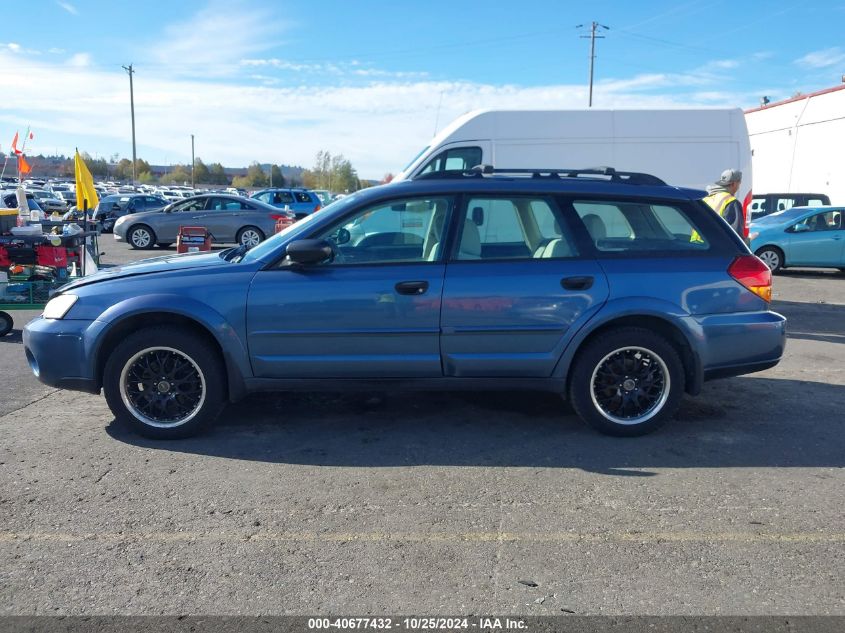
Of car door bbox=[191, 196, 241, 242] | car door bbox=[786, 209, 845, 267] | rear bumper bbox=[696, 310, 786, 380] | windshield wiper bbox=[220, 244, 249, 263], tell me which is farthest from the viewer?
car door bbox=[191, 196, 241, 242]

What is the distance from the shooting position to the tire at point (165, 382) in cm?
461

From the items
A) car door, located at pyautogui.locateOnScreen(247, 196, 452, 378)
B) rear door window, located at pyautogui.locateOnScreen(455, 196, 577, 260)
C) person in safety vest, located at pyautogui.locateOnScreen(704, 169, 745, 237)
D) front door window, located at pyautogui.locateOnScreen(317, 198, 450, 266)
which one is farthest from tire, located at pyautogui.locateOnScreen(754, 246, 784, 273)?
car door, located at pyautogui.locateOnScreen(247, 196, 452, 378)

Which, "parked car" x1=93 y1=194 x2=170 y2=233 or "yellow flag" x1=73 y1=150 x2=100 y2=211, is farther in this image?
"parked car" x1=93 y1=194 x2=170 y2=233

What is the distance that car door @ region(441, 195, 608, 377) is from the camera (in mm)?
4625

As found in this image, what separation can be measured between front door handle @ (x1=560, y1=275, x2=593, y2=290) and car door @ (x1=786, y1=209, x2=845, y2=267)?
12016 millimetres

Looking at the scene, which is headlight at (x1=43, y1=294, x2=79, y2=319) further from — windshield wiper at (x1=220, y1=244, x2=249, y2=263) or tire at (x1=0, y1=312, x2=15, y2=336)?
tire at (x1=0, y1=312, x2=15, y2=336)

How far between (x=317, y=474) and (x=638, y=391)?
2201mm

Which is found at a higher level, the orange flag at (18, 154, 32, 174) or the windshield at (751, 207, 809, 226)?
the orange flag at (18, 154, 32, 174)

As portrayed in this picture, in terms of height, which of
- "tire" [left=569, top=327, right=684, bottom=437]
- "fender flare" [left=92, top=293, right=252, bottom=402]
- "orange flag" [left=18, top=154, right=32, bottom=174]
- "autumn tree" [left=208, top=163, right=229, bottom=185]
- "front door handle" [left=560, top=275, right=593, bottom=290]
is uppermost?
"autumn tree" [left=208, top=163, right=229, bottom=185]

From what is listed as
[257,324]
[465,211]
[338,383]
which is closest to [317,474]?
[338,383]

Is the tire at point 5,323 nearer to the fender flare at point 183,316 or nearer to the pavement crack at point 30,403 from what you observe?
Answer: the pavement crack at point 30,403

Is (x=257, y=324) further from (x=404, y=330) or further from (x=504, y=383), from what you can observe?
(x=504, y=383)

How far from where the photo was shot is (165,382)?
4688mm

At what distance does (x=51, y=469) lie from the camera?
427 cm
